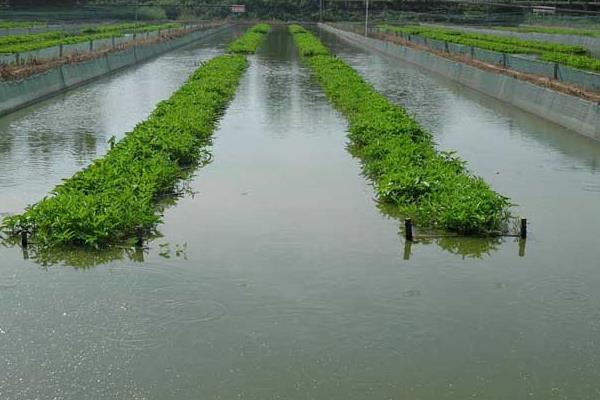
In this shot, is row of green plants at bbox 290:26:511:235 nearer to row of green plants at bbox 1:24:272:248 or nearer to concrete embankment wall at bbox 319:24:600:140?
row of green plants at bbox 1:24:272:248

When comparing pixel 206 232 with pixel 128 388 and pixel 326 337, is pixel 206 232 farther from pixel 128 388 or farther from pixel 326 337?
pixel 128 388

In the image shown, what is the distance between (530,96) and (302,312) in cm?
1565

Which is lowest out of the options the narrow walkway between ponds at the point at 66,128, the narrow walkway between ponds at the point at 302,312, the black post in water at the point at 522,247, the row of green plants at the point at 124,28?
the narrow walkway between ponds at the point at 302,312

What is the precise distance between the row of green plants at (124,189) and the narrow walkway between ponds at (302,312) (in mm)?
429

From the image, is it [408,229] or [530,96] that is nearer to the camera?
[408,229]

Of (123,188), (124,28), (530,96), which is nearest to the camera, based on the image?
(123,188)

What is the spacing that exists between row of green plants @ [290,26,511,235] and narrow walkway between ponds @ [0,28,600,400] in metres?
0.39

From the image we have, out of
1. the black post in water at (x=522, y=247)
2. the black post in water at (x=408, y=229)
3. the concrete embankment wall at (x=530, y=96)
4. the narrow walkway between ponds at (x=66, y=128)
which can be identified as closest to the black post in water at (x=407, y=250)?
the black post in water at (x=408, y=229)

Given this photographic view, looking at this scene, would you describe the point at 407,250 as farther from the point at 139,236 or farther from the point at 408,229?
the point at 139,236

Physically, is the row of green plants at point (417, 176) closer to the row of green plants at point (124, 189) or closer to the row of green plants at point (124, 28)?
the row of green plants at point (124, 189)

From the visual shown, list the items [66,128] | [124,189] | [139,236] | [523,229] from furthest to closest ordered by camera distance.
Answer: [66,128] → [124,189] → [523,229] → [139,236]

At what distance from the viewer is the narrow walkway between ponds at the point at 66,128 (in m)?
13.2

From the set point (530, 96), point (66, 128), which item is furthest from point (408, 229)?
point (530, 96)

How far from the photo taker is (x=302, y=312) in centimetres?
775
